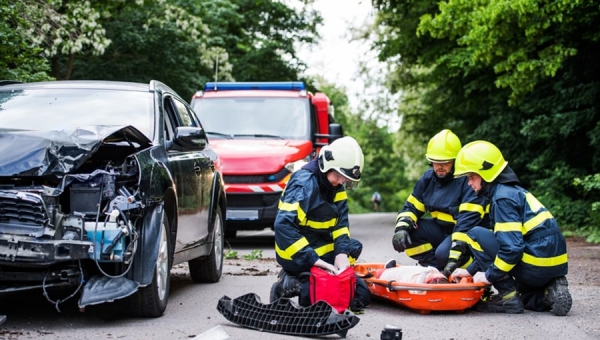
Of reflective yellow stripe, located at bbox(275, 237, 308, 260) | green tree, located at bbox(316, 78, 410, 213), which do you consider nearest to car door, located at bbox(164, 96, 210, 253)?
reflective yellow stripe, located at bbox(275, 237, 308, 260)

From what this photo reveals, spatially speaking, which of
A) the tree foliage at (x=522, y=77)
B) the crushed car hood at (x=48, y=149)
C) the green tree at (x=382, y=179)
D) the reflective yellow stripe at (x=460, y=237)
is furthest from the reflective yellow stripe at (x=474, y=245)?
the green tree at (x=382, y=179)

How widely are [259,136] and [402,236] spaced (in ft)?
24.4

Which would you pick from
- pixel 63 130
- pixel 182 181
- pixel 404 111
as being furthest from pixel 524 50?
pixel 404 111

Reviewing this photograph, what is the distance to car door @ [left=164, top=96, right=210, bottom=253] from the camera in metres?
8.45

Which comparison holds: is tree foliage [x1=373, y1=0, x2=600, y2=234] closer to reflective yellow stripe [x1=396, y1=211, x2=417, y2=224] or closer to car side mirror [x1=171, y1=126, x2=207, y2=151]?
reflective yellow stripe [x1=396, y1=211, x2=417, y2=224]

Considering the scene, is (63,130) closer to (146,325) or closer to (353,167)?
(146,325)

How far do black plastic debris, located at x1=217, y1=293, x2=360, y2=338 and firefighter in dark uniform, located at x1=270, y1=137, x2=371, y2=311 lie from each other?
0.46 m

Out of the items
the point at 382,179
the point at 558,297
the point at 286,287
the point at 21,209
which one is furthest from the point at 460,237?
the point at 382,179

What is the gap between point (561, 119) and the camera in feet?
68.3

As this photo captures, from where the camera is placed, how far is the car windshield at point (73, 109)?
810 centimetres

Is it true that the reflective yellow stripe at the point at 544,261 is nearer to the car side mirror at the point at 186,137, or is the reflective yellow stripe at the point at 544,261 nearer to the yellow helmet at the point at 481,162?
the yellow helmet at the point at 481,162

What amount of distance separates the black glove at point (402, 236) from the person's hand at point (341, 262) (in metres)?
1.41

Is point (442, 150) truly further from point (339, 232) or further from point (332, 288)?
point (332, 288)

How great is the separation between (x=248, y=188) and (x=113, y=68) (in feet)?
37.8
